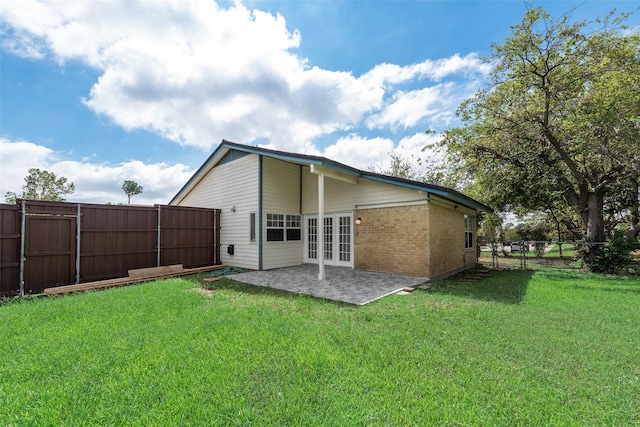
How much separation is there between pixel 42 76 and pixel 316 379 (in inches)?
450

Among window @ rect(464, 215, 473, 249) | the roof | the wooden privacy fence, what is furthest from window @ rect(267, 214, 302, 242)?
window @ rect(464, 215, 473, 249)

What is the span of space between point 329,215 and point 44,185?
34.6m

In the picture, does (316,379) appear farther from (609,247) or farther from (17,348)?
(609,247)

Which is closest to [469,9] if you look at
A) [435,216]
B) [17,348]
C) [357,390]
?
[435,216]

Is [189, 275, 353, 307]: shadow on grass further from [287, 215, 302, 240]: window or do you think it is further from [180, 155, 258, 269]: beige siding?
[287, 215, 302, 240]: window

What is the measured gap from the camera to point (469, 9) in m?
8.62

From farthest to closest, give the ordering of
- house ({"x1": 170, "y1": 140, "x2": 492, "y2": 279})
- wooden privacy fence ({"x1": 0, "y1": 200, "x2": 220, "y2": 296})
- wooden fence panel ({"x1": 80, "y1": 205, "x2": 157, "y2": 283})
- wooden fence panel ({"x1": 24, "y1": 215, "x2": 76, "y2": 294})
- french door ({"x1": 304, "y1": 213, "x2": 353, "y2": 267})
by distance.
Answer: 1. french door ({"x1": 304, "y1": 213, "x2": 353, "y2": 267})
2. house ({"x1": 170, "y1": 140, "x2": 492, "y2": 279})
3. wooden fence panel ({"x1": 80, "y1": 205, "x2": 157, "y2": 283})
4. wooden fence panel ({"x1": 24, "y1": 215, "x2": 76, "y2": 294})
5. wooden privacy fence ({"x1": 0, "y1": 200, "x2": 220, "y2": 296})

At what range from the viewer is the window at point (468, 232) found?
11530 mm

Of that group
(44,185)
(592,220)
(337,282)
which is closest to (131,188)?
(44,185)

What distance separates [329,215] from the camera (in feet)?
34.4

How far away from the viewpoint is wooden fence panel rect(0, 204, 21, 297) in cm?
629

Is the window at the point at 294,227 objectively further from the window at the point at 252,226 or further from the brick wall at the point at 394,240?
the brick wall at the point at 394,240

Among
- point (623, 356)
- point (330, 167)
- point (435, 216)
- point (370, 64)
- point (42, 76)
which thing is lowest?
point (623, 356)

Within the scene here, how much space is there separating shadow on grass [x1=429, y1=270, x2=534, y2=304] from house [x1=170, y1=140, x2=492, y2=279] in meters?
0.71
